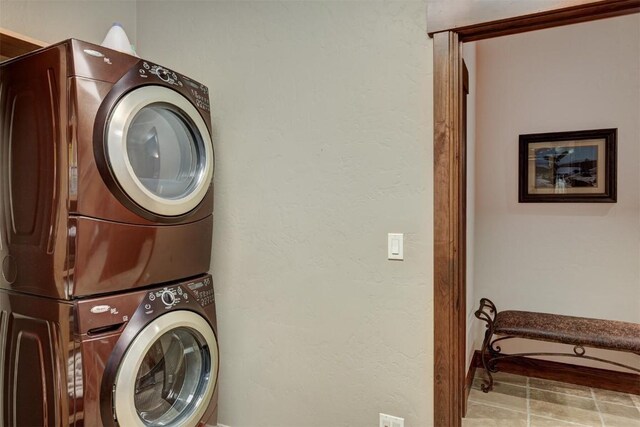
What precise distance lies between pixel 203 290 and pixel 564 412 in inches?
98.0

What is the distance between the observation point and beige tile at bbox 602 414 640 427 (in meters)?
2.44

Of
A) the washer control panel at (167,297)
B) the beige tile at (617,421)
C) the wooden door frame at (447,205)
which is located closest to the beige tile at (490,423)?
the beige tile at (617,421)

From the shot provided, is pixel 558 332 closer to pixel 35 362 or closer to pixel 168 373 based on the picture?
pixel 168 373

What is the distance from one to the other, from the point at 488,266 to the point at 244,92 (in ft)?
8.29

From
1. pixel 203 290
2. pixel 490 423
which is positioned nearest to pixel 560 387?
pixel 490 423

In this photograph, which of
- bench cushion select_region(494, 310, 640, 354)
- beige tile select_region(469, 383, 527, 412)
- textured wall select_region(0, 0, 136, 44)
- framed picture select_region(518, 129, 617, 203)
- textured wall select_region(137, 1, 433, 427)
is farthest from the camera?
framed picture select_region(518, 129, 617, 203)

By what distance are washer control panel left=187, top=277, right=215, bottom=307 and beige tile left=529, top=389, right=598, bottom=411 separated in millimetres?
2385

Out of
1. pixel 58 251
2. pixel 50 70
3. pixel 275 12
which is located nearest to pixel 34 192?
pixel 58 251

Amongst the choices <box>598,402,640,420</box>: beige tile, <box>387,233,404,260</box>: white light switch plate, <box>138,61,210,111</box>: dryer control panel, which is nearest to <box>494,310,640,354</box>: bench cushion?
<box>598,402,640,420</box>: beige tile

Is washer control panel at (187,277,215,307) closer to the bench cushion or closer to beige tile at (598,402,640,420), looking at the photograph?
the bench cushion

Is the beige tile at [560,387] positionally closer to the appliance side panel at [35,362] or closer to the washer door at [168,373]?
the washer door at [168,373]

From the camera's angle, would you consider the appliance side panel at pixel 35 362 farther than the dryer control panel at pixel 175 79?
No

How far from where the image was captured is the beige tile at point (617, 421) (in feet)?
8.01

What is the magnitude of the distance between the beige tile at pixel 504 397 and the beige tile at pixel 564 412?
74mm
